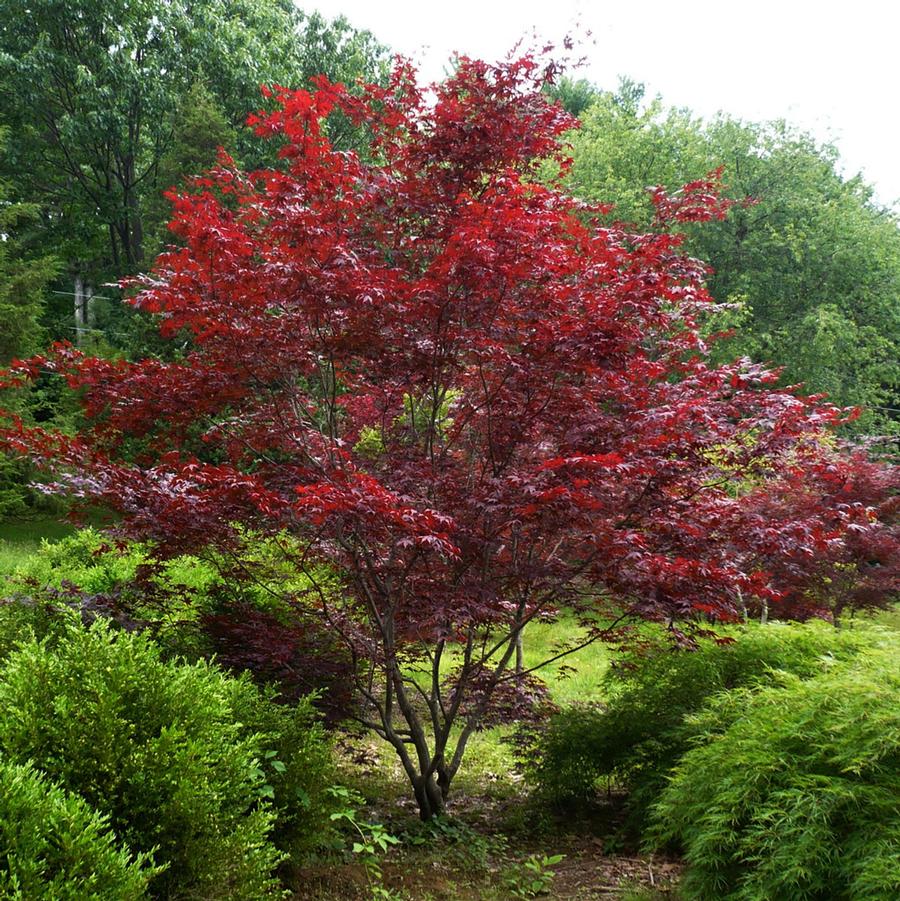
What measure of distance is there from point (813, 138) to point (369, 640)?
1992 centimetres

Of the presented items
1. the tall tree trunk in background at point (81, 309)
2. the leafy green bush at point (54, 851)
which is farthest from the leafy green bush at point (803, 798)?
the tall tree trunk in background at point (81, 309)

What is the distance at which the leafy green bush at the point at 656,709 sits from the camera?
404 cm

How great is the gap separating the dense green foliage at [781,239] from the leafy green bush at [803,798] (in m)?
15.8

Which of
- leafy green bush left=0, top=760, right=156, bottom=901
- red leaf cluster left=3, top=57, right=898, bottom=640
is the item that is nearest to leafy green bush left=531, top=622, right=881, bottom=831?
red leaf cluster left=3, top=57, right=898, bottom=640

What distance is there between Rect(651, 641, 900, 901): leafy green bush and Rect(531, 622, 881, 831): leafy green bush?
0.88 meters

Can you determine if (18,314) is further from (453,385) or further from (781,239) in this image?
(781,239)

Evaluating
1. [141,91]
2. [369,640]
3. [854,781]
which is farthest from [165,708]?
[141,91]

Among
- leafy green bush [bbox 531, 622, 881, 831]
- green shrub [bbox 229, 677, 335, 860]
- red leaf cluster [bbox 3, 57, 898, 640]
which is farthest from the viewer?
leafy green bush [bbox 531, 622, 881, 831]

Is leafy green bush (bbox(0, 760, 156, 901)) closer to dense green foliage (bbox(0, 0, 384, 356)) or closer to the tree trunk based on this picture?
dense green foliage (bbox(0, 0, 384, 356))

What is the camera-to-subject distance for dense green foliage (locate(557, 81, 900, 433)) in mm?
18016

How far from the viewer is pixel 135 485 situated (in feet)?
12.1

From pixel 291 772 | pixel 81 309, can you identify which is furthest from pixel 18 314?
pixel 291 772

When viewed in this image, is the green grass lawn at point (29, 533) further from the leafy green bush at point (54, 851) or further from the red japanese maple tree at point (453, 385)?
the leafy green bush at point (54, 851)

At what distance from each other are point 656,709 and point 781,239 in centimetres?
1656
